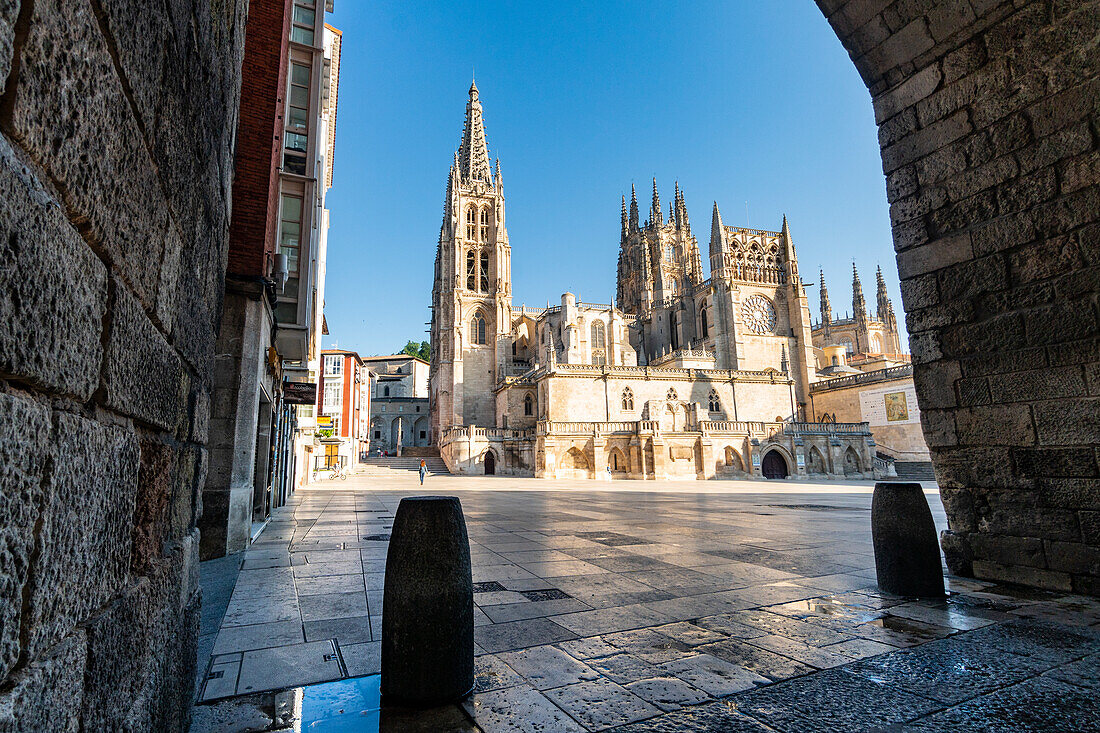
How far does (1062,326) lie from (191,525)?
6652 millimetres

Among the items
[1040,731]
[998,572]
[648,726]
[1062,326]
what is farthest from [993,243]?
[648,726]

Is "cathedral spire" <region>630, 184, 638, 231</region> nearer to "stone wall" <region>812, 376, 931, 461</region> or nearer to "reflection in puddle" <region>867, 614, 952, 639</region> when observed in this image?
"stone wall" <region>812, 376, 931, 461</region>

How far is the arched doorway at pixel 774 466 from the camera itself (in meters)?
36.2

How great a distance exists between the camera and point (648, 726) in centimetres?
225

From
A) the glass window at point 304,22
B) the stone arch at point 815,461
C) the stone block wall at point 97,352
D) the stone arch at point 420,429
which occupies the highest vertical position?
the glass window at point 304,22

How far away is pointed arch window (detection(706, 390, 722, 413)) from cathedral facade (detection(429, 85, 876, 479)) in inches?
4.1

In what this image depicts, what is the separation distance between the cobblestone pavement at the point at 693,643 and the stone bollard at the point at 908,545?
0.20m

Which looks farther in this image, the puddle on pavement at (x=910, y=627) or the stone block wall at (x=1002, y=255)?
the stone block wall at (x=1002, y=255)

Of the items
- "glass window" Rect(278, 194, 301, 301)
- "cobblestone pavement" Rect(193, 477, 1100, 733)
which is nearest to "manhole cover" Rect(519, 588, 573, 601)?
"cobblestone pavement" Rect(193, 477, 1100, 733)

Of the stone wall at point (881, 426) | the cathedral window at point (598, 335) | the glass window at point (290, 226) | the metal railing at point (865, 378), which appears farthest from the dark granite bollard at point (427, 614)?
the cathedral window at point (598, 335)

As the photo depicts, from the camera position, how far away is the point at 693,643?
3205 millimetres

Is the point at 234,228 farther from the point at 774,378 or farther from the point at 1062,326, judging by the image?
the point at 774,378

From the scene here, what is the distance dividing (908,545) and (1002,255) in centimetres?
299

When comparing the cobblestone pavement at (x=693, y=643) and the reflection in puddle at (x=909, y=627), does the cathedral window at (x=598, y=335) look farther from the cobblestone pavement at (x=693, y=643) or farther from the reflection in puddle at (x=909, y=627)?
the reflection in puddle at (x=909, y=627)
